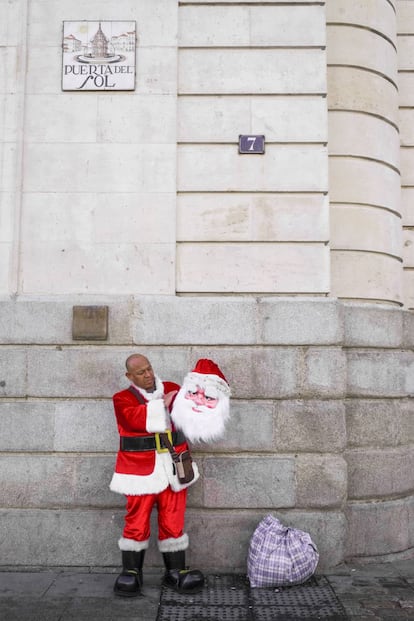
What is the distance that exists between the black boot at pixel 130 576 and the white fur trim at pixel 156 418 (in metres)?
1.10

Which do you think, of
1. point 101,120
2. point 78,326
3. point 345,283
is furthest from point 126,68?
point 345,283

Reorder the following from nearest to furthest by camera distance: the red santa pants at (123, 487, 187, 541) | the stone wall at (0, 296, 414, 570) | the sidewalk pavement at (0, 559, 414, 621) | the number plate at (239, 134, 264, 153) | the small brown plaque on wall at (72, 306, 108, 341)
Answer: the sidewalk pavement at (0, 559, 414, 621) < the red santa pants at (123, 487, 187, 541) < the stone wall at (0, 296, 414, 570) < the small brown plaque on wall at (72, 306, 108, 341) < the number plate at (239, 134, 264, 153)

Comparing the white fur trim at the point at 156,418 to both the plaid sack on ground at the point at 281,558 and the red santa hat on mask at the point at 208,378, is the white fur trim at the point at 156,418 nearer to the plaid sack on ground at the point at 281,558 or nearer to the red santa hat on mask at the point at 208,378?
the red santa hat on mask at the point at 208,378

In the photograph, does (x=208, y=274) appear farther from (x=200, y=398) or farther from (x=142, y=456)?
(x=142, y=456)

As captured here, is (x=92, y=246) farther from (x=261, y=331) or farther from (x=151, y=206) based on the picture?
(x=261, y=331)

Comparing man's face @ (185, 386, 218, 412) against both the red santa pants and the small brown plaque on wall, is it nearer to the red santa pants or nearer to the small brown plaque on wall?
the red santa pants

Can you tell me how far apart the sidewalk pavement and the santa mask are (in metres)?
1.43

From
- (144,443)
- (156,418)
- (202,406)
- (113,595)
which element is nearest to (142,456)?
(144,443)

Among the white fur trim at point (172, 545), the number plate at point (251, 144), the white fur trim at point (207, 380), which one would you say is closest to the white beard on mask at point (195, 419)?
the white fur trim at point (207, 380)

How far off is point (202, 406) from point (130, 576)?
1559 mm

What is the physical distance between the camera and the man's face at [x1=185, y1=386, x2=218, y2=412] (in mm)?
5188

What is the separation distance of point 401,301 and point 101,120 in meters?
3.93

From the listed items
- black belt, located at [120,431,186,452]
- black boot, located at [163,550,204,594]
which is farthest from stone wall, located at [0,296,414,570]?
black belt, located at [120,431,186,452]

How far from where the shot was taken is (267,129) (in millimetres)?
6344
